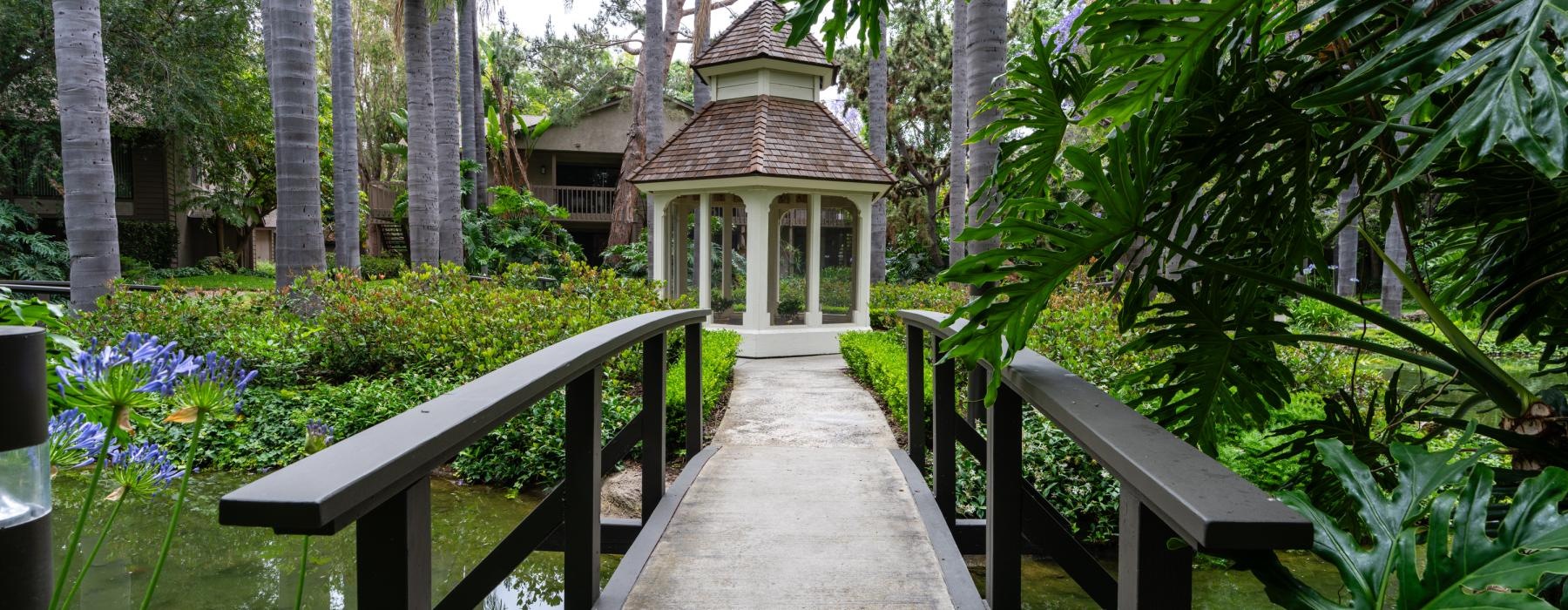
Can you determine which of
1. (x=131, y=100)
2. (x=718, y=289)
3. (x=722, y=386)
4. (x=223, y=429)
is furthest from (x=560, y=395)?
(x=131, y=100)

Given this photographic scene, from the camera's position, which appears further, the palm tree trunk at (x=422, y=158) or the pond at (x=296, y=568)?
the palm tree trunk at (x=422, y=158)

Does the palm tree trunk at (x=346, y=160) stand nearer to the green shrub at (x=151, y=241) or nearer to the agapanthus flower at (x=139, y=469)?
the green shrub at (x=151, y=241)

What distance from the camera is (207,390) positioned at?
154 centimetres

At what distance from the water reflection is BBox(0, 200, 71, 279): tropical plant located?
1712cm

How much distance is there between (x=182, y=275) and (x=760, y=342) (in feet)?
62.4

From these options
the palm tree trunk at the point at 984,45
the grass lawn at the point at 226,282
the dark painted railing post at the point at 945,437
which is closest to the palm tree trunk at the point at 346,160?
the grass lawn at the point at 226,282

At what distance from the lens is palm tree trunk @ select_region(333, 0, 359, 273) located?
1581 cm

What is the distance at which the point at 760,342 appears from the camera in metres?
12.8

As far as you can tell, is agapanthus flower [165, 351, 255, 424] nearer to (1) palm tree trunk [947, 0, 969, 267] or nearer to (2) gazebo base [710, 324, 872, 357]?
(2) gazebo base [710, 324, 872, 357]

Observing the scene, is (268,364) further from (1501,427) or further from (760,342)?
(1501,427)

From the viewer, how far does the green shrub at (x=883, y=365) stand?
25.8ft

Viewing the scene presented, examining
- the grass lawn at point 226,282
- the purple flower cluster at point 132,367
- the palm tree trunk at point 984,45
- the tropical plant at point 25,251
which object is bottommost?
the grass lawn at point 226,282

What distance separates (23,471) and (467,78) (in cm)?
2346

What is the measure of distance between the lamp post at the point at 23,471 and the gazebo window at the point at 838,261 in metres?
12.3
